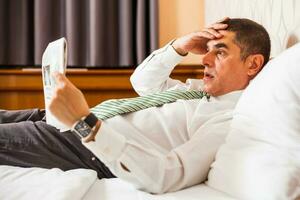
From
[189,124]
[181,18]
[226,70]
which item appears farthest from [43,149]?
[181,18]

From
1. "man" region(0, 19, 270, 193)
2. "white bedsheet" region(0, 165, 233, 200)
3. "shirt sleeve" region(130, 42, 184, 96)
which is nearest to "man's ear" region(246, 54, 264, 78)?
"man" region(0, 19, 270, 193)

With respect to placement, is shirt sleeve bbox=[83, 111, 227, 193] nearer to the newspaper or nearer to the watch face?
the watch face

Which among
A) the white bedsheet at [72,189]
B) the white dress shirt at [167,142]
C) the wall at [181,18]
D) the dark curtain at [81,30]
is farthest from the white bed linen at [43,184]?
the wall at [181,18]

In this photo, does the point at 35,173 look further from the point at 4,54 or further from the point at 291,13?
the point at 4,54

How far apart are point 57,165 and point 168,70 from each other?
621 millimetres

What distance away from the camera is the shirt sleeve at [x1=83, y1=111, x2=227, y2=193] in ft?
2.61

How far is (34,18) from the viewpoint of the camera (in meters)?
2.34

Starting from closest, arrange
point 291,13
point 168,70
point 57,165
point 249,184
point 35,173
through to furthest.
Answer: point 249,184 → point 35,173 → point 291,13 → point 57,165 → point 168,70

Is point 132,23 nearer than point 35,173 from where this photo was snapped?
No

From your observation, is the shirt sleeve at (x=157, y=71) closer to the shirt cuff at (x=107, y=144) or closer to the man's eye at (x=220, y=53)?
the man's eye at (x=220, y=53)

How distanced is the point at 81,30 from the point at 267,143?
177 cm

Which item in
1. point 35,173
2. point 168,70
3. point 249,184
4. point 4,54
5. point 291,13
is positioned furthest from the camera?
point 4,54

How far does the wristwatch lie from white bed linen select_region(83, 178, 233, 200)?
18cm

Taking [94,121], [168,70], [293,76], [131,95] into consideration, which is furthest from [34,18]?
[293,76]
